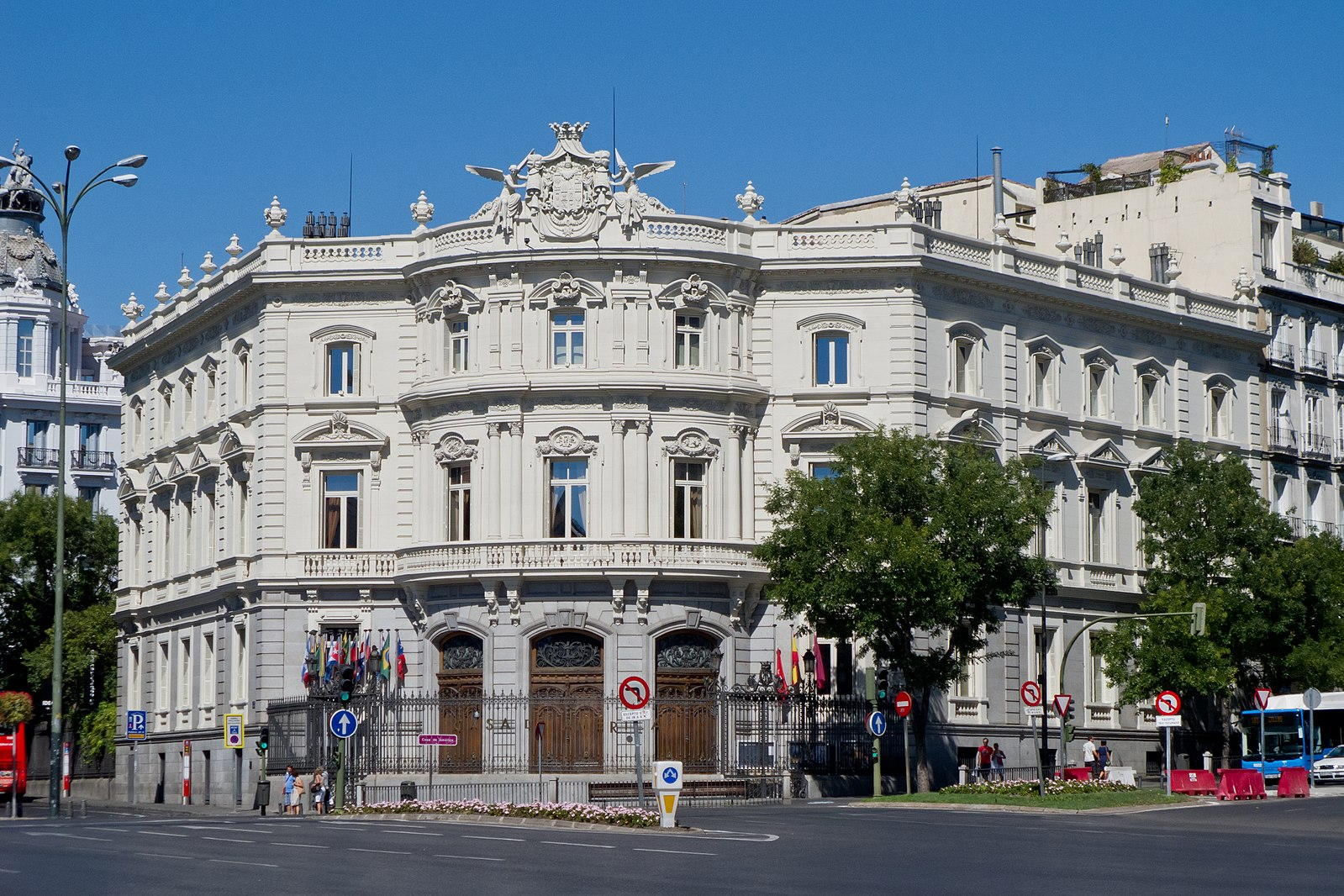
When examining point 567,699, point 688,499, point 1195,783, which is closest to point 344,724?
point 567,699

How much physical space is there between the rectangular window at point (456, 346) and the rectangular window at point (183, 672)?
1547 centimetres

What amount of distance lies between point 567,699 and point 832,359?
12782 millimetres

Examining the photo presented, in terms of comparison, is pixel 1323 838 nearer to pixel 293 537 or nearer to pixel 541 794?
pixel 541 794

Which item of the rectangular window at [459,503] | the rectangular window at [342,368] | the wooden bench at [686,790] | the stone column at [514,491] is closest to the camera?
the wooden bench at [686,790]

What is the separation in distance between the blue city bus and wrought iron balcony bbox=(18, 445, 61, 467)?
55.7m

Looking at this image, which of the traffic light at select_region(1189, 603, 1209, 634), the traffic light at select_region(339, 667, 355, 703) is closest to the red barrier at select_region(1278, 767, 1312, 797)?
the traffic light at select_region(1189, 603, 1209, 634)

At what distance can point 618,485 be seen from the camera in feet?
201

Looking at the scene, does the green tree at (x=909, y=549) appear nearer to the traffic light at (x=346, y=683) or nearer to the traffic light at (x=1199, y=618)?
the traffic light at (x=1199, y=618)

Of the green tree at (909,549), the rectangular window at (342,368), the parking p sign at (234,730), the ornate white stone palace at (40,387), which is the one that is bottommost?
the parking p sign at (234,730)

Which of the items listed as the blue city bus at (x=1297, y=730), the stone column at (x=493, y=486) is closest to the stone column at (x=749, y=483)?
the stone column at (x=493, y=486)

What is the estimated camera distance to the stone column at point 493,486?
61719mm

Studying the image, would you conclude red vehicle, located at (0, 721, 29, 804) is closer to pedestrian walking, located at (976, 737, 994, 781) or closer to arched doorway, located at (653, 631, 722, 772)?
arched doorway, located at (653, 631, 722, 772)

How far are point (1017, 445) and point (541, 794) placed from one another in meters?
20.9

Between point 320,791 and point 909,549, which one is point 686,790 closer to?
point 909,549
